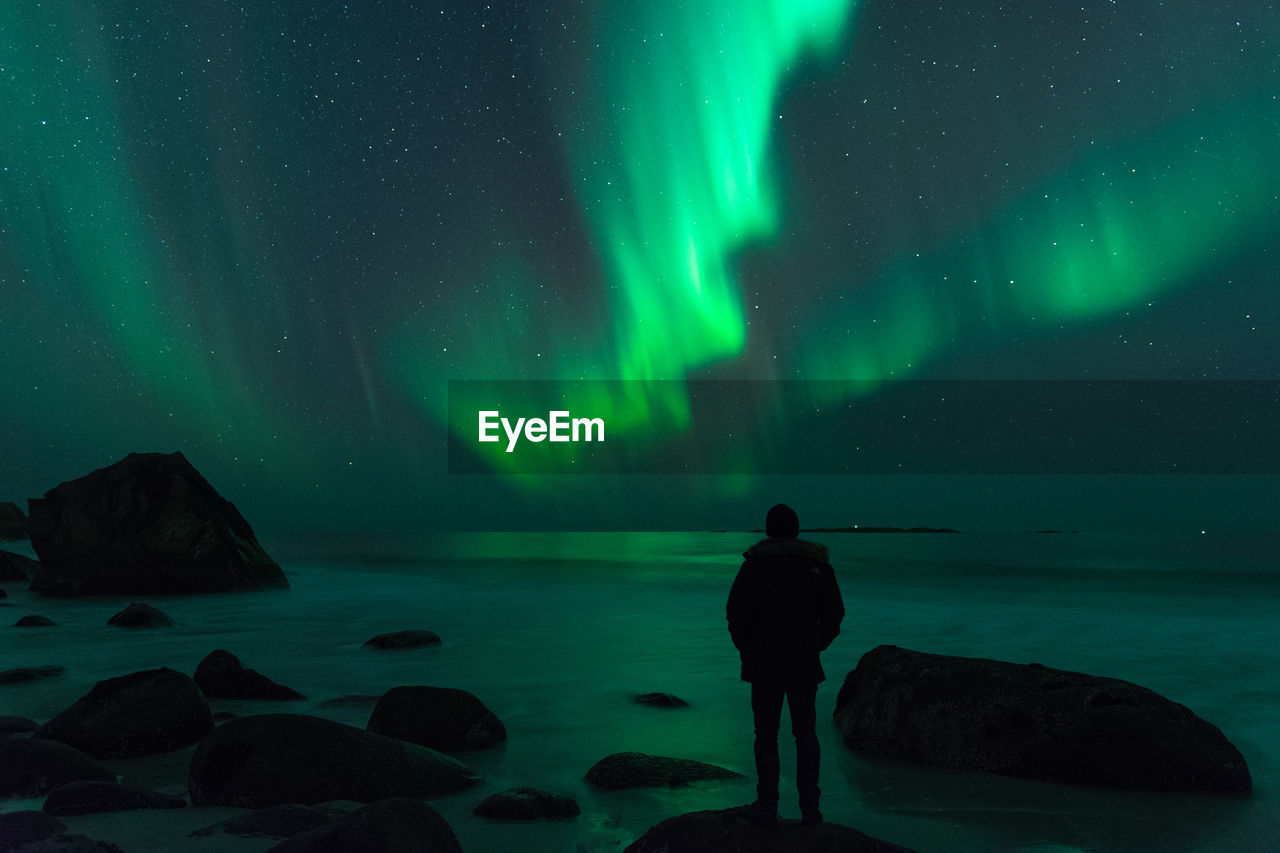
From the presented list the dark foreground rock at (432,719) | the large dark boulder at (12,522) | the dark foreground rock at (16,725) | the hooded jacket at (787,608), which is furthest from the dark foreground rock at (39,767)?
the large dark boulder at (12,522)

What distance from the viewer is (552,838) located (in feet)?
21.4

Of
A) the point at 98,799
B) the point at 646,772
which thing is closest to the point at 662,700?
the point at 646,772

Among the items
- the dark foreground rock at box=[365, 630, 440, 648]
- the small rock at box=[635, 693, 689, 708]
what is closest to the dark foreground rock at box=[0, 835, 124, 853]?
the small rock at box=[635, 693, 689, 708]

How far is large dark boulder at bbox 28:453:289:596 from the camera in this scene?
91.2 feet

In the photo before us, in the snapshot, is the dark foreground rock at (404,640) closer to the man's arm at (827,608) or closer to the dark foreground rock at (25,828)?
the dark foreground rock at (25,828)

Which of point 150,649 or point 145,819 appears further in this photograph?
point 150,649

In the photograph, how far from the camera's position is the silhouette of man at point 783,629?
5.43 metres

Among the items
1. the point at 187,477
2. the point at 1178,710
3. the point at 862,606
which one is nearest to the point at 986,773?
the point at 1178,710

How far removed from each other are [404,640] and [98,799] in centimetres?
1169

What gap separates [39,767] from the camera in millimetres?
7219

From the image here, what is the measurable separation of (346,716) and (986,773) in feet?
23.5

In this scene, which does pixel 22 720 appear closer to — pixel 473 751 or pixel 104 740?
pixel 104 740

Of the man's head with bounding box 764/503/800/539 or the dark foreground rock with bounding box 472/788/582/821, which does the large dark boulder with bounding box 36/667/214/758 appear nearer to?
the dark foreground rock with bounding box 472/788/582/821

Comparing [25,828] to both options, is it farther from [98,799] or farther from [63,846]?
[98,799]
